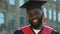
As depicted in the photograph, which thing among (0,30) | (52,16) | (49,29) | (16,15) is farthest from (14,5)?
(49,29)

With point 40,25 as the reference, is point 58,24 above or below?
below

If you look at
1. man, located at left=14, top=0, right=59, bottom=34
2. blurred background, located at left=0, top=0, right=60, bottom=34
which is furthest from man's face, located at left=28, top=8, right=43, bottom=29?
blurred background, located at left=0, top=0, right=60, bottom=34

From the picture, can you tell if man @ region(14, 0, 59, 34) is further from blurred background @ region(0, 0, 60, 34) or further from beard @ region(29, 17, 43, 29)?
blurred background @ region(0, 0, 60, 34)

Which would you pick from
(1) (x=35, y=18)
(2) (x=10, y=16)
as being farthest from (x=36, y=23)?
(2) (x=10, y=16)

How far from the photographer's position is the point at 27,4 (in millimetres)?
1726

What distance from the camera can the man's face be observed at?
1700 mm

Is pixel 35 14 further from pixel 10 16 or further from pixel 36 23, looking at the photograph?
pixel 10 16

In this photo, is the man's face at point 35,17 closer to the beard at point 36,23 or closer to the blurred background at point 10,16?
the beard at point 36,23

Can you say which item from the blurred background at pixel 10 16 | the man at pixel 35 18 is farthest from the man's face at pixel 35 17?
the blurred background at pixel 10 16

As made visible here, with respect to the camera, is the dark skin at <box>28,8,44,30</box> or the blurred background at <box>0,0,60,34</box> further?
the blurred background at <box>0,0,60,34</box>

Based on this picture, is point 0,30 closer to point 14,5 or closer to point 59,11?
point 14,5

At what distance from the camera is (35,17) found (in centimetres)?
170

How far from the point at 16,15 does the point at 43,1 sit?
75.2ft

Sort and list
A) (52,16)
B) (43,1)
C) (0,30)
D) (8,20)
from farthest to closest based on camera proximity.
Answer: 1. (52,16)
2. (8,20)
3. (0,30)
4. (43,1)
